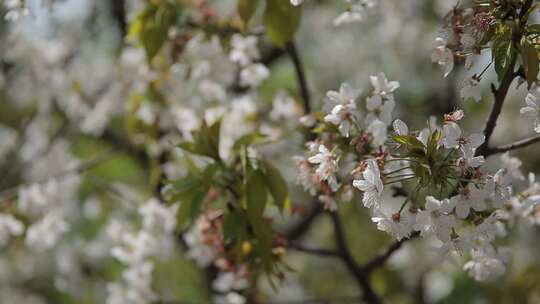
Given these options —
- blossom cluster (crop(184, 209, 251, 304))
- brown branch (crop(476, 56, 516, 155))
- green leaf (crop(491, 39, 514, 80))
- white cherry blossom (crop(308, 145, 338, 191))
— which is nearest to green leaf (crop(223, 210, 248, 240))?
blossom cluster (crop(184, 209, 251, 304))

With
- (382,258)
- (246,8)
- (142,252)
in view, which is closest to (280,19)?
(246,8)

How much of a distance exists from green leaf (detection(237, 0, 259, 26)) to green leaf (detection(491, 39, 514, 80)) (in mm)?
854

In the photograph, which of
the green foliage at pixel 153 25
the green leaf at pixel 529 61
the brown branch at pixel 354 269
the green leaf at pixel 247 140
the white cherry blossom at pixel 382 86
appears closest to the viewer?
the green leaf at pixel 529 61

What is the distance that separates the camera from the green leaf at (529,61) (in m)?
1.35

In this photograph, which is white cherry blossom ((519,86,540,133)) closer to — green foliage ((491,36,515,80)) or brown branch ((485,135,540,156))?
green foliage ((491,36,515,80))

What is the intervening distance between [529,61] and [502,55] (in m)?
0.06

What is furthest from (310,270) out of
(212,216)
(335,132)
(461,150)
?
(461,150)

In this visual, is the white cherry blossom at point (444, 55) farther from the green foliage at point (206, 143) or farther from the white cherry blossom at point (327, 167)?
the green foliage at point (206, 143)

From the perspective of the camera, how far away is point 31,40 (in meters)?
3.68

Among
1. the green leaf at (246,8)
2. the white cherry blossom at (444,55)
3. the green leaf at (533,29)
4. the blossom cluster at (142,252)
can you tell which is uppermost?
the green leaf at (533,29)

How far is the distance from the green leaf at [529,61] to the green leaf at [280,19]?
0.81 m

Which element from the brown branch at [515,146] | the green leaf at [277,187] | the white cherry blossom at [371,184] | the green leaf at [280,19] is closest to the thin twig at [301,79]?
the green leaf at [280,19]

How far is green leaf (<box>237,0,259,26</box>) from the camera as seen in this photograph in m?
2.08

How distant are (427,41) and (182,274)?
88.4 inches
